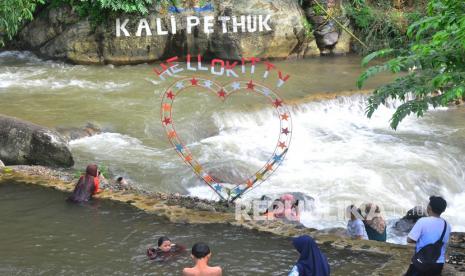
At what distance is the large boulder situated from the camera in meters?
19.6

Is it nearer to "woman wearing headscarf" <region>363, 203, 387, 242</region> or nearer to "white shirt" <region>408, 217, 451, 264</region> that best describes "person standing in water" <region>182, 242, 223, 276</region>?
"white shirt" <region>408, 217, 451, 264</region>

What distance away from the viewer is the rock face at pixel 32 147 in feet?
34.4

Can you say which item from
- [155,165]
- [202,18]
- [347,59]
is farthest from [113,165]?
[347,59]

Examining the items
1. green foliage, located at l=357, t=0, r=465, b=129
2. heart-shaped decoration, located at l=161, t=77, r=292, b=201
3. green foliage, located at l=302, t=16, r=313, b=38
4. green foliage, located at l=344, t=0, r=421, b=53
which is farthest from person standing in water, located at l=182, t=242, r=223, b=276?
green foliage, located at l=302, t=16, r=313, b=38

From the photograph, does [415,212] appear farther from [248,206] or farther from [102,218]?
[102,218]

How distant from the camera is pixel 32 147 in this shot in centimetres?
1052

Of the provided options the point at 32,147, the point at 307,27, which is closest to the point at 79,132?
the point at 32,147

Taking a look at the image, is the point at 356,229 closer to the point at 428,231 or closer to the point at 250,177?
the point at 428,231

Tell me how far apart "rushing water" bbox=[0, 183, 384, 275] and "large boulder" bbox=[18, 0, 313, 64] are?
12.0 metres

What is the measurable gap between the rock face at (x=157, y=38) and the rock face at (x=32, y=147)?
9.29 m

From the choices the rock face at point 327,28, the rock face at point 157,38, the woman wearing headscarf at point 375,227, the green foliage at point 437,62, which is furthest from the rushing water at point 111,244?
the rock face at point 327,28

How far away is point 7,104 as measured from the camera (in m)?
14.6

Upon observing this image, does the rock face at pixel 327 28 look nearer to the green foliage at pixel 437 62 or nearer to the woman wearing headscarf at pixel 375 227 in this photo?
the woman wearing headscarf at pixel 375 227

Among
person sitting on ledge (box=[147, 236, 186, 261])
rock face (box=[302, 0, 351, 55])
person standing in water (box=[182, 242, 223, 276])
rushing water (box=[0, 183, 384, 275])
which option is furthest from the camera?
rock face (box=[302, 0, 351, 55])
